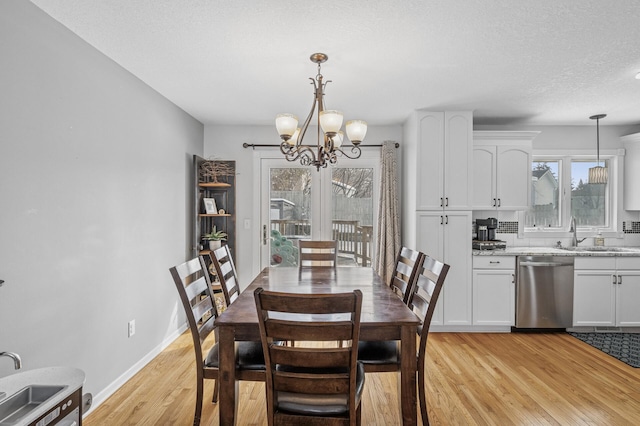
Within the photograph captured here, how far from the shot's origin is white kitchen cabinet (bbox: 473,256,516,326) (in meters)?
3.96

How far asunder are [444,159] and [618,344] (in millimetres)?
2551

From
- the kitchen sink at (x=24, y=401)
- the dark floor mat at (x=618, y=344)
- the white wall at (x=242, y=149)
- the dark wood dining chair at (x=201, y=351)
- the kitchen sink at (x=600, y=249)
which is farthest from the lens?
the white wall at (x=242, y=149)

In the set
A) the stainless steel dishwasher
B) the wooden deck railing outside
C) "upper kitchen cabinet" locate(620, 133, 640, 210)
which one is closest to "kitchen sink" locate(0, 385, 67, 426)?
the wooden deck railing outside

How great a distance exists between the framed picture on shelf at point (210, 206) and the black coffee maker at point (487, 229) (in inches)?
127

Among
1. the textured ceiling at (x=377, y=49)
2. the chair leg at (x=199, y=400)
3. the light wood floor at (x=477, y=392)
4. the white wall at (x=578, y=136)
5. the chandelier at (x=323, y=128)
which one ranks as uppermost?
the textured ceiling at (x=377, y=49)

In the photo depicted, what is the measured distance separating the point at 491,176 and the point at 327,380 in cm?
345

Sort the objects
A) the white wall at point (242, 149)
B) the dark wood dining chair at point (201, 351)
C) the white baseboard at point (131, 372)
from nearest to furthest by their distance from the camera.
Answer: the dark wood dining chair at point (201, 351)
the white baseboard at point (131, 372)
the white wall at point (242, 149)

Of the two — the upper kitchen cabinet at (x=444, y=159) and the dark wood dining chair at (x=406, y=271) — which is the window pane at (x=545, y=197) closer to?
the upper kitchen cabinet at (x=444, y=159)

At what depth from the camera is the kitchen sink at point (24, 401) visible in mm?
1253

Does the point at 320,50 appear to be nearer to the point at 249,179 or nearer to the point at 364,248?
the point at 249,179

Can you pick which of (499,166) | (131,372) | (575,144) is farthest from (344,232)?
(575,144)

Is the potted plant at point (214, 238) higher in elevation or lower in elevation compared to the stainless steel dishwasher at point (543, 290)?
higher

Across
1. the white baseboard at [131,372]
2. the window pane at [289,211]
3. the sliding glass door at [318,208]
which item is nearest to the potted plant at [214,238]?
the sliding glass door at [318,208]

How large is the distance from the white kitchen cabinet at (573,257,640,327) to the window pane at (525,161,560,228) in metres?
0.80
